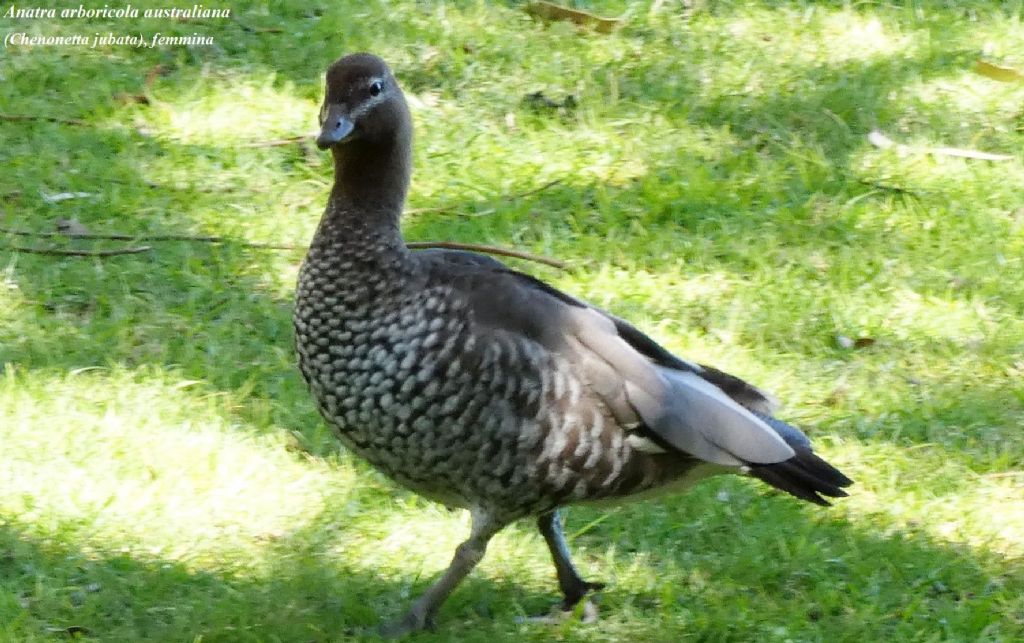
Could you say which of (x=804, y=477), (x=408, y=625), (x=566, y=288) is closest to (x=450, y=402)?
(x=408, y=625)

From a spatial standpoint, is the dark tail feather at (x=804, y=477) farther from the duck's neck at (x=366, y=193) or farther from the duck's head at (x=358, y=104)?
the duck's head at (x=358, y=104)

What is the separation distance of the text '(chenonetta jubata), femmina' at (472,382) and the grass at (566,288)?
0.48m

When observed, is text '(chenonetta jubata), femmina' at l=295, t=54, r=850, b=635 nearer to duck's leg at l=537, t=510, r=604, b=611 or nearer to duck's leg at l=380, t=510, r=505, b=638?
duck's leg at l=380, t=510, r=505, b=638

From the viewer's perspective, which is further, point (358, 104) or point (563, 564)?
point (563, 564)

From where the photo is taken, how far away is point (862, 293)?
584cm

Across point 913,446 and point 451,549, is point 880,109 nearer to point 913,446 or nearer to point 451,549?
point 913,446

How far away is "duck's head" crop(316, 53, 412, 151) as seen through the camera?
398cm

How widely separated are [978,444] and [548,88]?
2.55 metres

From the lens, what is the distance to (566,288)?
5754 millimetres

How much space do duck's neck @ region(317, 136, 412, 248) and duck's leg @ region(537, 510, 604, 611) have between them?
852 mm

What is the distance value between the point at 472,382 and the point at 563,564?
2.26 feet

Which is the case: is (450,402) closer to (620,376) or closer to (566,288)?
(620,376)

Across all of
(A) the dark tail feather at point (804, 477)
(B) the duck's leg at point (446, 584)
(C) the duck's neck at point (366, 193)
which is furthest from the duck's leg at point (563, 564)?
(C) the duck's neck at point (366, 193)

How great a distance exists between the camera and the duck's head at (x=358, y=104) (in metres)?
3.98
